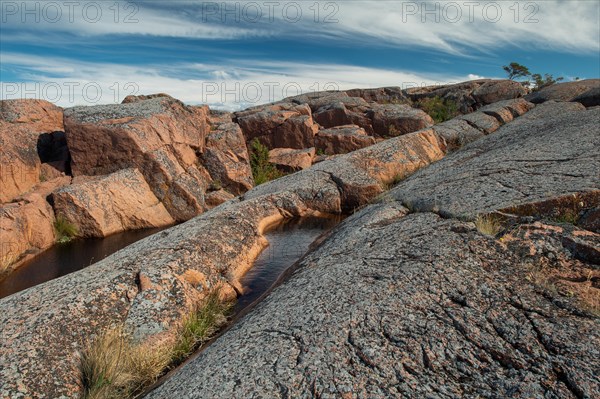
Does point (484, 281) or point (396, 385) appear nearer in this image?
point (396, 385)

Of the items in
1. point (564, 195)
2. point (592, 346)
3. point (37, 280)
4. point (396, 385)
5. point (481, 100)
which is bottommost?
point (37, 280)

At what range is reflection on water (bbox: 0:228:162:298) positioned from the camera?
497 inches

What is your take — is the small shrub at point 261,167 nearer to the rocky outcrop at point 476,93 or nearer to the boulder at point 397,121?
the boulder at point 397,121

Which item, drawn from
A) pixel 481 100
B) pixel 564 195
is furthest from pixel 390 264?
pixel 481 100

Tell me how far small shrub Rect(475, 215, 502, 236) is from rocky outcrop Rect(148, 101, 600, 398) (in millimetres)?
135

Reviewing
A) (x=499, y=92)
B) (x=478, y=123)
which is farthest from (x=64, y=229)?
(x=499, y=92)

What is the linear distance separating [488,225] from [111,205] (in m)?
14.7

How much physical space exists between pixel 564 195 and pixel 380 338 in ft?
19.4

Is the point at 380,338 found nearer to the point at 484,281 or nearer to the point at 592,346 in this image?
the point at 484,281

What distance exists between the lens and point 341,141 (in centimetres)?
2900

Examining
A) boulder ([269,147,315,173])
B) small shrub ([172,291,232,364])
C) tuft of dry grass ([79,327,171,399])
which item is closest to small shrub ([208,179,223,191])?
boulder ([269,147,315,173])

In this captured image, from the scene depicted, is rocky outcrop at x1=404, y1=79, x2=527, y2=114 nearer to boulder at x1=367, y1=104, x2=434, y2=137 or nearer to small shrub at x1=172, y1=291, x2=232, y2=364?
boulder at x1=367, y1=104, x2=434, y2=137

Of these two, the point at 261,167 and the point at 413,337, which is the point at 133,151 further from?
the point at 413,337

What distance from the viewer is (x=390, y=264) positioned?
7.76 metres
